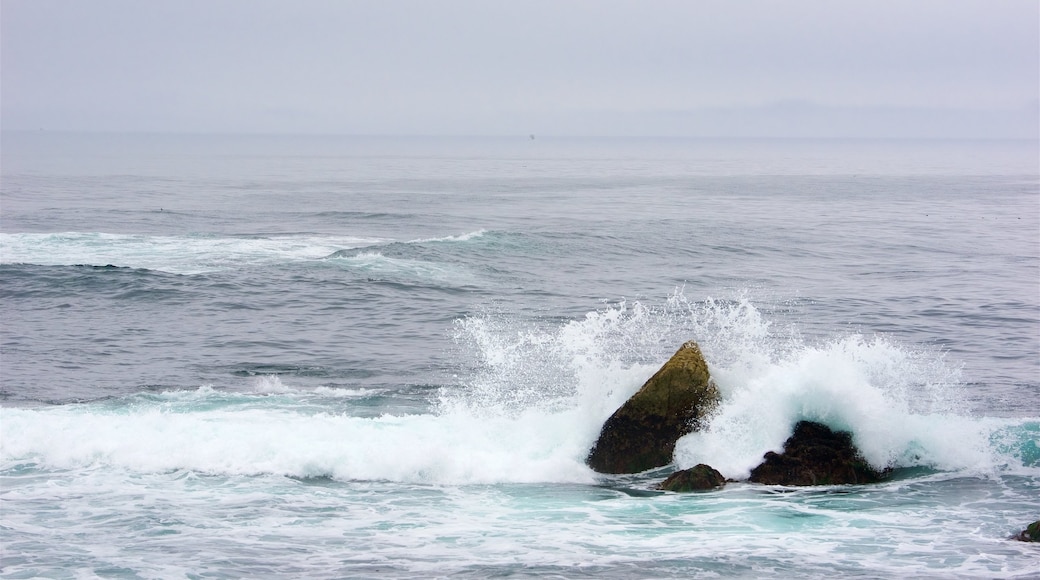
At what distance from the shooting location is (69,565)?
11.0m

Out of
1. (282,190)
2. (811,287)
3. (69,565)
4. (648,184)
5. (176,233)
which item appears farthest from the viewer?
(648,184)

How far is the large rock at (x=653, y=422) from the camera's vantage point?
564 inches

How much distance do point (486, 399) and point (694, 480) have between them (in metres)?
5.23

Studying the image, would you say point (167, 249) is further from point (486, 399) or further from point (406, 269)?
point (486, 399)

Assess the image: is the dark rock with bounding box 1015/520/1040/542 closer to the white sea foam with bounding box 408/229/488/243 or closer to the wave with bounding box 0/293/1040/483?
the wave with bounding box 0/293/1040/483

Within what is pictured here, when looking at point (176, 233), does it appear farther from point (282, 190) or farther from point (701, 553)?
point (701, 553)

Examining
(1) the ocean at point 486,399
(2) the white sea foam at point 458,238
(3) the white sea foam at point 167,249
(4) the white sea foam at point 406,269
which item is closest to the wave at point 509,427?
(1) the ocean at point 486,399

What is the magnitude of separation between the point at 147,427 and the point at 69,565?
4705 millimetres

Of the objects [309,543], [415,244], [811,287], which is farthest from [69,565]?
[415,244]

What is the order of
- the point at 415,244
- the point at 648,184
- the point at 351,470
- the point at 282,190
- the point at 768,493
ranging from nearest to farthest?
the point at 768,493
the point at 351,470
the point at 415,244
the point at 282,190
the point at 648,184

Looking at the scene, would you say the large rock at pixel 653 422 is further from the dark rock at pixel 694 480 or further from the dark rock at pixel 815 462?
the dark rock at pixel 815 462

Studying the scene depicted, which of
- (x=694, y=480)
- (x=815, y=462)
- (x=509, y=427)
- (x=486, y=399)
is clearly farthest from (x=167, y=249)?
(x=815, y=462)

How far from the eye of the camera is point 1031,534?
11.5 metres

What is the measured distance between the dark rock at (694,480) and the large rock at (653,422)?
2.65ft
